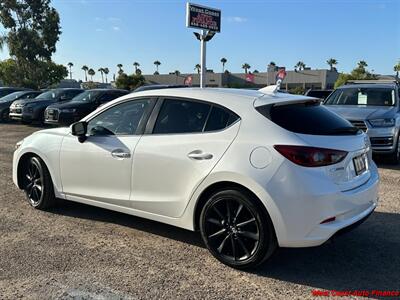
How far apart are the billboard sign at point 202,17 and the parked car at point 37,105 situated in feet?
30.9

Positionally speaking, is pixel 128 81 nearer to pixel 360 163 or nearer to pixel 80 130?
pixel 80 130

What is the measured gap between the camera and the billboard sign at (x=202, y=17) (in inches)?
1038

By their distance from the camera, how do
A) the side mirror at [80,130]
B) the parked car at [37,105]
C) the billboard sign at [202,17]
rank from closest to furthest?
the side mirror at [80,130], the parked car at [37,105], the billboard sign at [202,17]

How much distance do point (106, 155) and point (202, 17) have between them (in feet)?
78.1

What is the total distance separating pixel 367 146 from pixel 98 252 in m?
2.86

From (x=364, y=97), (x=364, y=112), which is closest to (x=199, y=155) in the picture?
(x=364, y=112)

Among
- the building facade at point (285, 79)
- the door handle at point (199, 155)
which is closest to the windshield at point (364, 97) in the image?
the door handle at point (199, 155)

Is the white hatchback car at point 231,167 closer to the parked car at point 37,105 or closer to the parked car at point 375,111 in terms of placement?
the parked car at point 375,111

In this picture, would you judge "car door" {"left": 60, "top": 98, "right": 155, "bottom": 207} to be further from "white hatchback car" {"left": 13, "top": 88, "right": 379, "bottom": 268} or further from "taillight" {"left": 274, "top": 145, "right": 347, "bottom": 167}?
"taillight" {"left": 274, "top": 145, "right": 347, "bottom": 167}

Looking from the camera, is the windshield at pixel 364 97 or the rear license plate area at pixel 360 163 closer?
the rear license plate area at pixel 360 163

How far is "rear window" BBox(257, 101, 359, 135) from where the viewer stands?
3.92m

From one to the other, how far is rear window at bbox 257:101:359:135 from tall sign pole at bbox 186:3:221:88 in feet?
69.8

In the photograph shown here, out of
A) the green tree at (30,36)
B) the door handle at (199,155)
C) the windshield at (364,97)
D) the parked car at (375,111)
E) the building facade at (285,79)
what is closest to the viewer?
the door handle at (199,155)

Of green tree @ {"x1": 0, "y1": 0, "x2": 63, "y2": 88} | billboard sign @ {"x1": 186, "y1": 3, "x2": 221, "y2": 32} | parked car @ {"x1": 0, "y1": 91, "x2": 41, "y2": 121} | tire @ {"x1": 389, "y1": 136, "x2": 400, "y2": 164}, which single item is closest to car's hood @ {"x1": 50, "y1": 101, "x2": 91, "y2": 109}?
parked car @ {"x1": 0, "y1": 91, "x2": 41, "y2": 121}
